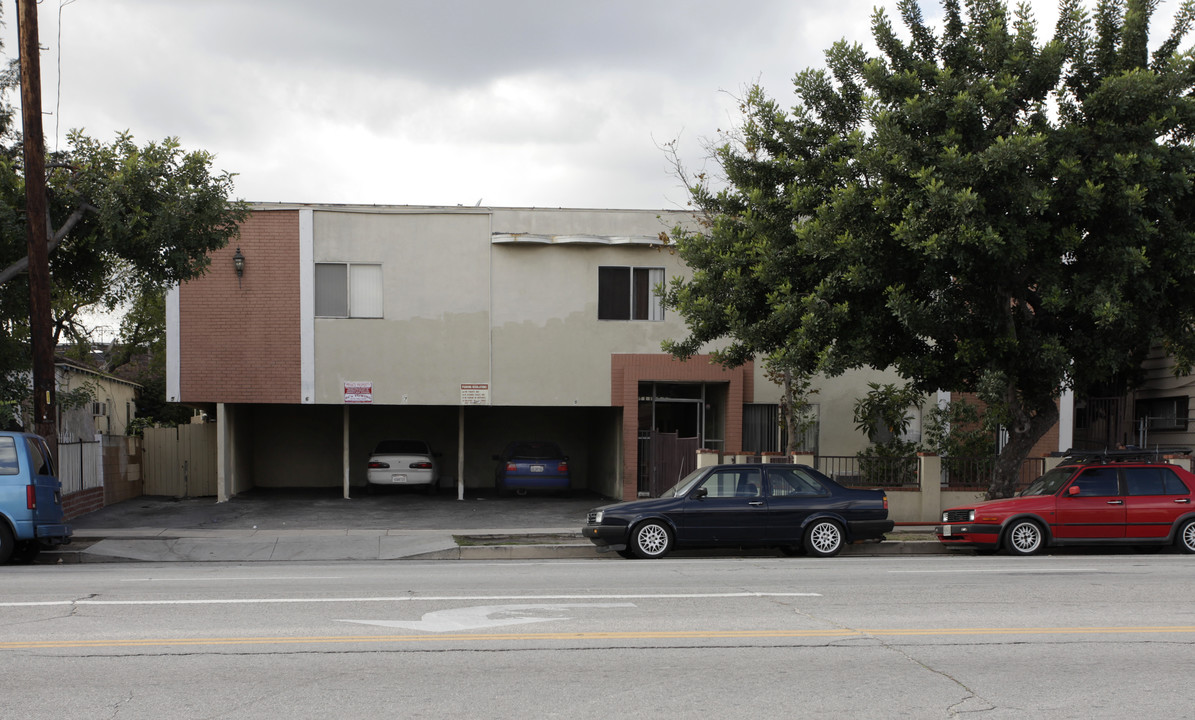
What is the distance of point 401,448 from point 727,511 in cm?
1132

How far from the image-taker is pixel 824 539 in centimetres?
1441

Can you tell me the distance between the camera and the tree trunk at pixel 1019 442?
16.3 metres

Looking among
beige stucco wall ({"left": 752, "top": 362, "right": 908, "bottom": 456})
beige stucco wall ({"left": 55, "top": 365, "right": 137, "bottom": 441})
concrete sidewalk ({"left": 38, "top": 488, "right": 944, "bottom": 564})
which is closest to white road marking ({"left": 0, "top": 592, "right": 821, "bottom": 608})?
concrete sidewalk ({"left": 38, "top": 488, "right": 944, "bottom": 564})

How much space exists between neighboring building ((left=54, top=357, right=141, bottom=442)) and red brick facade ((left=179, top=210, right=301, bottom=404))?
233 cm

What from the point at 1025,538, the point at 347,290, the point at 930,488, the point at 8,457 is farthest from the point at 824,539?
the point at 347,290

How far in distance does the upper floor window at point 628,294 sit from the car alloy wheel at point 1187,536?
35.0 ft

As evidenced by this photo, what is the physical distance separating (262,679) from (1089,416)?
24.4 m

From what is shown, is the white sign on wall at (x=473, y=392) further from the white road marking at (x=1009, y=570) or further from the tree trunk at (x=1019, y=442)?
the white road marking at (x=1009, y=570)

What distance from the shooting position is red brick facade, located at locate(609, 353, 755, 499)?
2172cm

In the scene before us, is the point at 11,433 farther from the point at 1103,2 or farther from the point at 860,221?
the point at 1103,2

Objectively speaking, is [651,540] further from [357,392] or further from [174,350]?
[174,350]

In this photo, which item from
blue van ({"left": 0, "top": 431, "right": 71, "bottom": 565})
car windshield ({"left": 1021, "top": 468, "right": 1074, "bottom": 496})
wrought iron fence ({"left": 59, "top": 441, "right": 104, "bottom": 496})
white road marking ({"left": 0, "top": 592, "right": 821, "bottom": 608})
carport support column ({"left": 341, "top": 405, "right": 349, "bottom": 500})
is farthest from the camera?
carport support column ({"left": 341, "top": 405, "right": 349, "bottom": 500})

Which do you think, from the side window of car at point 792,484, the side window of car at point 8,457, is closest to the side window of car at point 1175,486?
the side window of car at point 792,484

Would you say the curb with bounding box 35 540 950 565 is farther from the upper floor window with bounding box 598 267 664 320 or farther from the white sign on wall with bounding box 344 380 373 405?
the upper floor window with bounding box 598 267 664 320
